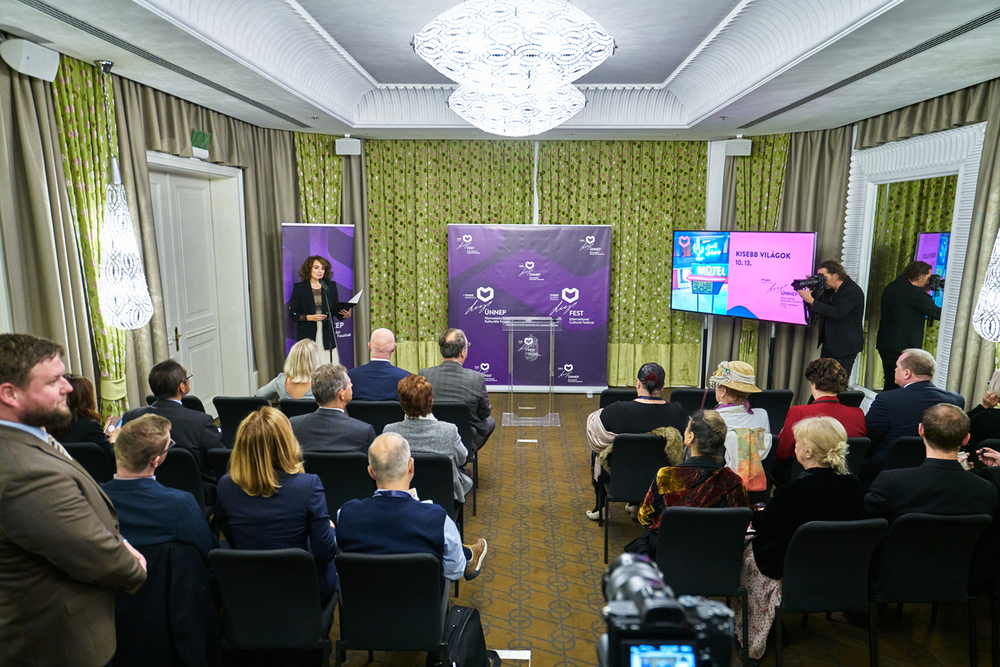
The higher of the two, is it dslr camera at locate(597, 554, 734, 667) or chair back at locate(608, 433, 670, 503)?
dslr camera at locate(597, 554, 734, 667)

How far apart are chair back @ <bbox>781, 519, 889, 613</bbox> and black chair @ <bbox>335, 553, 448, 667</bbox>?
140 centimetres

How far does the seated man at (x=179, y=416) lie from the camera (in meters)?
3.35

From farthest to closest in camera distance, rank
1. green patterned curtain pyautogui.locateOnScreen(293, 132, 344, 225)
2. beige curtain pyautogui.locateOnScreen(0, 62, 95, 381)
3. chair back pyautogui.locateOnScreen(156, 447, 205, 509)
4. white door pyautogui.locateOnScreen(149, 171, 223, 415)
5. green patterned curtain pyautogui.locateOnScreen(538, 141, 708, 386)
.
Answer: green patterned curtain pyautogui.locateOnScreen(538, 141, 708, 386)
green patterned curtain pyautogui.locateOnScreen(293, 132, 344, 225)
white door pyautogui.locateOnScreen(149, 171, 223, 415)
beige curtain pyautogui.locateOnScreen(0, 62, 95, 381)
chair back pyautogui.locateOnScreen(156, 447, 205, 509)

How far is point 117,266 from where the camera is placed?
399 cm

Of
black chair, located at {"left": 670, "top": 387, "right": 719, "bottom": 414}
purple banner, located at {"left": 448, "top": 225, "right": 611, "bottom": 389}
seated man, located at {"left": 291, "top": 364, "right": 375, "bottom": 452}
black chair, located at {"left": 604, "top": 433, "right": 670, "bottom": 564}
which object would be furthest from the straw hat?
purple banner, located at {"left": 448, "top": 225, "right": 611, "bottom": 389}

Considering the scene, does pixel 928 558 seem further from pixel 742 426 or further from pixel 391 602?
pixel 391 602

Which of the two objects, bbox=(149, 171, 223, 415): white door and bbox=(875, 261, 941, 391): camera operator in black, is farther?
bbox=(149, 171, 223, 415): white door

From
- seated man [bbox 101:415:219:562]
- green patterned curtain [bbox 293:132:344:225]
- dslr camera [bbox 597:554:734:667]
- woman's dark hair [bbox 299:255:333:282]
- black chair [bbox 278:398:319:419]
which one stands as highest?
green patterned curtain [bbox 293:132:344:225]

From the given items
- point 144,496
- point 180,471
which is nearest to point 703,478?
point 144,496

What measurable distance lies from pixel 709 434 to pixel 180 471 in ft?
8.20

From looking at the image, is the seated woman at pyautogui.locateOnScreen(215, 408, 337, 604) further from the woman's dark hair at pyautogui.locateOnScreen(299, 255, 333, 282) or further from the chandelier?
the woman's dark hair at pyautogui.locateOnScreen(299, 255, 333, 282)

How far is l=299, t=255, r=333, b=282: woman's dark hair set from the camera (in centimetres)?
670

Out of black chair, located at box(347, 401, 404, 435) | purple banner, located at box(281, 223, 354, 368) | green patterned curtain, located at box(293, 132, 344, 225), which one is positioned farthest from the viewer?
green patterned curtain, located at box(293, 132, 344, 225)

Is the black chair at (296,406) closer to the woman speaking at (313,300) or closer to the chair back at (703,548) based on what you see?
the chair back at (703,548)
